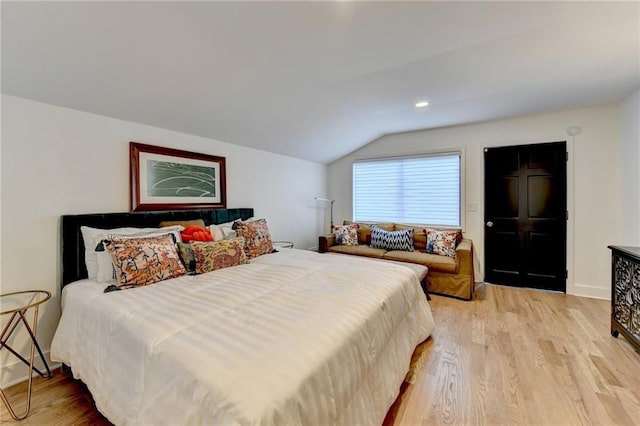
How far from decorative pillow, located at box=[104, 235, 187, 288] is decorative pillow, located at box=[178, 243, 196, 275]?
74 millimetres

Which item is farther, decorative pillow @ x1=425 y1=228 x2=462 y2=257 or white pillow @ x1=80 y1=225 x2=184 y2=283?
decorative pillow @ x1=425 y1=228 x2=462 y2=257

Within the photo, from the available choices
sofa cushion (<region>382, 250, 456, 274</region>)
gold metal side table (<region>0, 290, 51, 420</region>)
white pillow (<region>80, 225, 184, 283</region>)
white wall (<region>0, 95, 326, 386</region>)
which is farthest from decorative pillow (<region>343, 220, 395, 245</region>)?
gold metal side table (<region>0, 290, 51, 420</region>)

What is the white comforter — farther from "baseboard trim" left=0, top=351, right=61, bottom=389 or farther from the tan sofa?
the tan sofa

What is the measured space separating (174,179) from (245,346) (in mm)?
2334

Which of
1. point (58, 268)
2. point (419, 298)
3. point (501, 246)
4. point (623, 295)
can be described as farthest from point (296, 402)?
point (501, 246)

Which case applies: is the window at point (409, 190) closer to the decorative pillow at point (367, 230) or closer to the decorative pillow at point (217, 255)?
the decorative pillow at point (367, 230)

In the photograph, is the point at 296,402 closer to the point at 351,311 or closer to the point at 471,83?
the point at 351,311

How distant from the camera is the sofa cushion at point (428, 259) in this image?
11.6 feet

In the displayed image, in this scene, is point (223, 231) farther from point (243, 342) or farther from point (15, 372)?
point (243, 342)

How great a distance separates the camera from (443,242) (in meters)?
3.88

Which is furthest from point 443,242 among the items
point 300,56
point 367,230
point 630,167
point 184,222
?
point 184,222

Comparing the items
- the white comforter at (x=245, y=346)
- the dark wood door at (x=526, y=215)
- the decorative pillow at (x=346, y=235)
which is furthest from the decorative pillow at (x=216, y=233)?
the dark wood door at (x=526, y=215)

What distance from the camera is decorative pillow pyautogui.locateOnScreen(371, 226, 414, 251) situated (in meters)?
4.18

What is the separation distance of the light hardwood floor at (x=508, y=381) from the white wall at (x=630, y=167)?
3.54ft
